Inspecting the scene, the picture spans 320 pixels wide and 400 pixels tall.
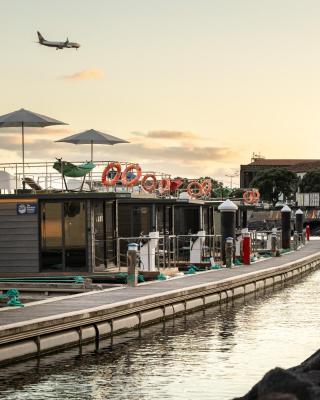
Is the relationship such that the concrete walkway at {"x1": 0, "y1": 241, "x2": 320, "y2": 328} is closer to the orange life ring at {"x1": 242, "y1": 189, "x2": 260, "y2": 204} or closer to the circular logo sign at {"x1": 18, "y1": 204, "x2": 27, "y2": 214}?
the circular logo sign at {"x1": 18, "y1": 204, "x2": 27, "y2": 214}

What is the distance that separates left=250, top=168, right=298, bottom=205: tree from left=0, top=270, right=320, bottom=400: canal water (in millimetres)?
158899

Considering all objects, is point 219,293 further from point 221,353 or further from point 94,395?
point 94,395

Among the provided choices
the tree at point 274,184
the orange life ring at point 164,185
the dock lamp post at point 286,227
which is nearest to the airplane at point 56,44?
the dock lamp post at point 286,227

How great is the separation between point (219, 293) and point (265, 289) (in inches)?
267

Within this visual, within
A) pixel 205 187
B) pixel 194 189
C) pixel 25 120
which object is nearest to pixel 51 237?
pixel 25 120

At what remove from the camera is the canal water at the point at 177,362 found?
17328 millimetres

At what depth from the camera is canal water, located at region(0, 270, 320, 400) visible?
17.3 m

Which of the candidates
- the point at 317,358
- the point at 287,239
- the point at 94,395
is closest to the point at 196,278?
the point at 94,395

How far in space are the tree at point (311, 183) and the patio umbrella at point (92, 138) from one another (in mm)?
147116

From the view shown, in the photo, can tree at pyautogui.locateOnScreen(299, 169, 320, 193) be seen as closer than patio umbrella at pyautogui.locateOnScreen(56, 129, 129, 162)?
No

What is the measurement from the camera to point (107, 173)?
1471 inches

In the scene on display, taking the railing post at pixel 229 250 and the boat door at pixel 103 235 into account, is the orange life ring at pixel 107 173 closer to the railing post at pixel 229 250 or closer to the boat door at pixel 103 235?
the boat door at pixel 103 235

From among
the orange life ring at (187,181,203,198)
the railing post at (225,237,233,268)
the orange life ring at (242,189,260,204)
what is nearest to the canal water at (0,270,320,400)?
the railing post at (225,237,233,268)

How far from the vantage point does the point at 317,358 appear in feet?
46.7
